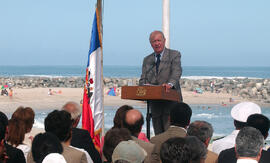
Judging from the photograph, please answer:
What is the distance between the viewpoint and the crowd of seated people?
169 inches

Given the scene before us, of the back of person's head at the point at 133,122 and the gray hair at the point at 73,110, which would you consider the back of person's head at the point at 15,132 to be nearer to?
the gray hair at the point at 73,110

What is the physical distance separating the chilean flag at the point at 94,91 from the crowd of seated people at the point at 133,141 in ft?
6.76

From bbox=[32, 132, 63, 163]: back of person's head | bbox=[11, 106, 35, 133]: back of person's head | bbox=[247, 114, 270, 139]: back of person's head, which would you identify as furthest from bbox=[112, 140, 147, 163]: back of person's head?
bbox=[11, 106, 35, 133]: back of person's head

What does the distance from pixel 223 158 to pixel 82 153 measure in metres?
1.25

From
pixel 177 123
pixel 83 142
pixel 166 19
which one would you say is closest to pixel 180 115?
pixel 177 123

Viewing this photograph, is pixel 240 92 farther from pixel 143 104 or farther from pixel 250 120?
pixel 250 120

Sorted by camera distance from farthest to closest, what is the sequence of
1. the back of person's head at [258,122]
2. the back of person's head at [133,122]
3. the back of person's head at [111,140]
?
the back of person's head at [133,122] < the back of person's head at [258,122] < the back of person's head at [111,140]

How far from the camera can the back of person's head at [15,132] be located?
6.23 m

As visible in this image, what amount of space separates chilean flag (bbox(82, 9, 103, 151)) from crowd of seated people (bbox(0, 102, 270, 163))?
81.1 inches

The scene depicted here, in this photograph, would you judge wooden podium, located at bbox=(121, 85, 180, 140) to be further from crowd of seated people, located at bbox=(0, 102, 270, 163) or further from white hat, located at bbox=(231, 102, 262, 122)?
white hat, located at bbox=(231, 102, 262, 122)

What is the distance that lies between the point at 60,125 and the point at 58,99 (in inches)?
1025

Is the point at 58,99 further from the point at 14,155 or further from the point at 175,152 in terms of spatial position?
the point at 175,152

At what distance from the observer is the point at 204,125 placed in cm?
544

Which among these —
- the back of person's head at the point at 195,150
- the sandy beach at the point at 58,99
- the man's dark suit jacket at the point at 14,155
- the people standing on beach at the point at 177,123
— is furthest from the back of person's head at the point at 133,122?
the sandy beach at the point at 58,99
